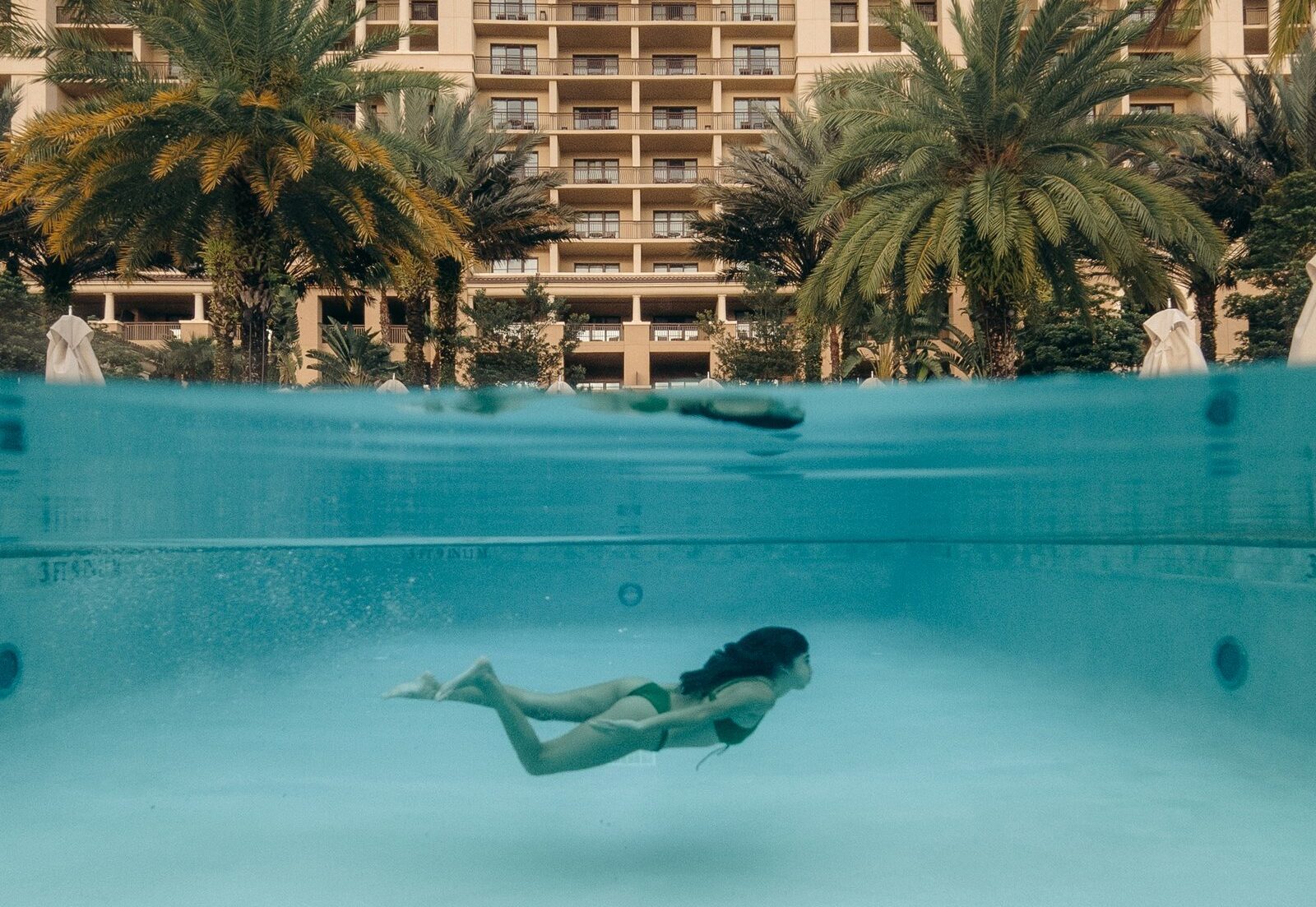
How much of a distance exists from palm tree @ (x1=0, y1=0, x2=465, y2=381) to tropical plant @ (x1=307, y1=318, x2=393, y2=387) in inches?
636

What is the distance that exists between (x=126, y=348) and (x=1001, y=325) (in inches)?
893

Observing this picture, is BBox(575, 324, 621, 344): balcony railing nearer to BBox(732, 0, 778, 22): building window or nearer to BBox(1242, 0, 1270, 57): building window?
BBox(732, 0, 778, 22): building window

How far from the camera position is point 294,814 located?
5781 mm

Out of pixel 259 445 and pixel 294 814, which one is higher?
pixel 259 445

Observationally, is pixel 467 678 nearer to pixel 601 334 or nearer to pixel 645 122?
pixel 601 334

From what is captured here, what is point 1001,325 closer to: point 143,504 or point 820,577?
point 820,577

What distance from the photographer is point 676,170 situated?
44.8m

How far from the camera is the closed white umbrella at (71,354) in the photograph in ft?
27.7

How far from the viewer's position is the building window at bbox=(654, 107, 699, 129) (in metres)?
45.0

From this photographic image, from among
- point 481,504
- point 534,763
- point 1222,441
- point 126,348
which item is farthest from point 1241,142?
point 126,348

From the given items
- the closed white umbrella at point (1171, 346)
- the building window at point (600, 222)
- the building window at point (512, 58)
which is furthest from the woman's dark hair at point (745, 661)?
the building window at point (512, 58)

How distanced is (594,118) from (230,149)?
34894 mm

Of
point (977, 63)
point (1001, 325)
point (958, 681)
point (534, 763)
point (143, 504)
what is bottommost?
point (958, 681)

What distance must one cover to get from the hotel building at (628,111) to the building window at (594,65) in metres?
0.06
